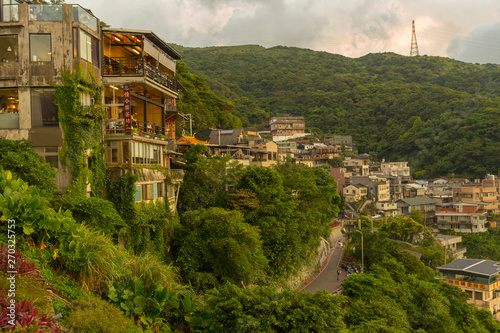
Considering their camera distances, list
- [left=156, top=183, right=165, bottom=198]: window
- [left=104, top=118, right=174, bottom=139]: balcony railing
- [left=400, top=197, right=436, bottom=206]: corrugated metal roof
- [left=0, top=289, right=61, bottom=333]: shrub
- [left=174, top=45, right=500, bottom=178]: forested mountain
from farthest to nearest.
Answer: [left=174, top=45, right=500, bottom=178]: forested mountain
[left=400, top=197, right=436, bottom=206]: corrugated metal roof
[left=156, top=183, right=165, bottom=198]: window
[left=104, top=118, right=174, bottom=139]: balcony railing
[left=0, top=289, right=61, bottom=333]: shrub

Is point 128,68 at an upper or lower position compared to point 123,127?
upper

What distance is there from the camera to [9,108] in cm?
1719

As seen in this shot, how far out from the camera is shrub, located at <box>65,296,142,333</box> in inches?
384

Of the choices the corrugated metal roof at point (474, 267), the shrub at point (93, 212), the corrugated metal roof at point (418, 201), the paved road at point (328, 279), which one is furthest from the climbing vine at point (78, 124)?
the corrugated metal roof at point (418, 201)

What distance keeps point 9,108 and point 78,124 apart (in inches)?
129

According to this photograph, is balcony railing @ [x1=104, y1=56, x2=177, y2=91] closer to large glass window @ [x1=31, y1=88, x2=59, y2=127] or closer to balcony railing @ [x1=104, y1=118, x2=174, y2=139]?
balcony railing @ [x1=104, y1=118, x2=174, y2=139]

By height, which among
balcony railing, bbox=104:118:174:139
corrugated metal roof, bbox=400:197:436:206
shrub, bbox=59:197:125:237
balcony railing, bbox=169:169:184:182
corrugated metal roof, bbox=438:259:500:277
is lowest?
corrugated metal roof, bbox=438:259:500:277

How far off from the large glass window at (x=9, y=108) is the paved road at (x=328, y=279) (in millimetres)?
23497

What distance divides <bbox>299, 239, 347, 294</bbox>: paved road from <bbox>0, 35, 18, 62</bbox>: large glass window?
25061 mm

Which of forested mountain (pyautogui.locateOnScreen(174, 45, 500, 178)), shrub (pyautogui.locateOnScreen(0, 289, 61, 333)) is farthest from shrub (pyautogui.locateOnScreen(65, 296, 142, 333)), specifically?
forested mountain (pyautogui.locateOnScreen(174, 45, 500, 178))

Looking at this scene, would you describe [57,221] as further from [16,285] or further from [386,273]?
[386,273]

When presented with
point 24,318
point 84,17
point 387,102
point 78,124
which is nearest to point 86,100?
point 78,124

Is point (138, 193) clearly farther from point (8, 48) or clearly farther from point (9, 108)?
point (8, 48)

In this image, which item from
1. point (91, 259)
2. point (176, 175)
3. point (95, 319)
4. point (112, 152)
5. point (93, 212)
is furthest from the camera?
point (176, 175)
